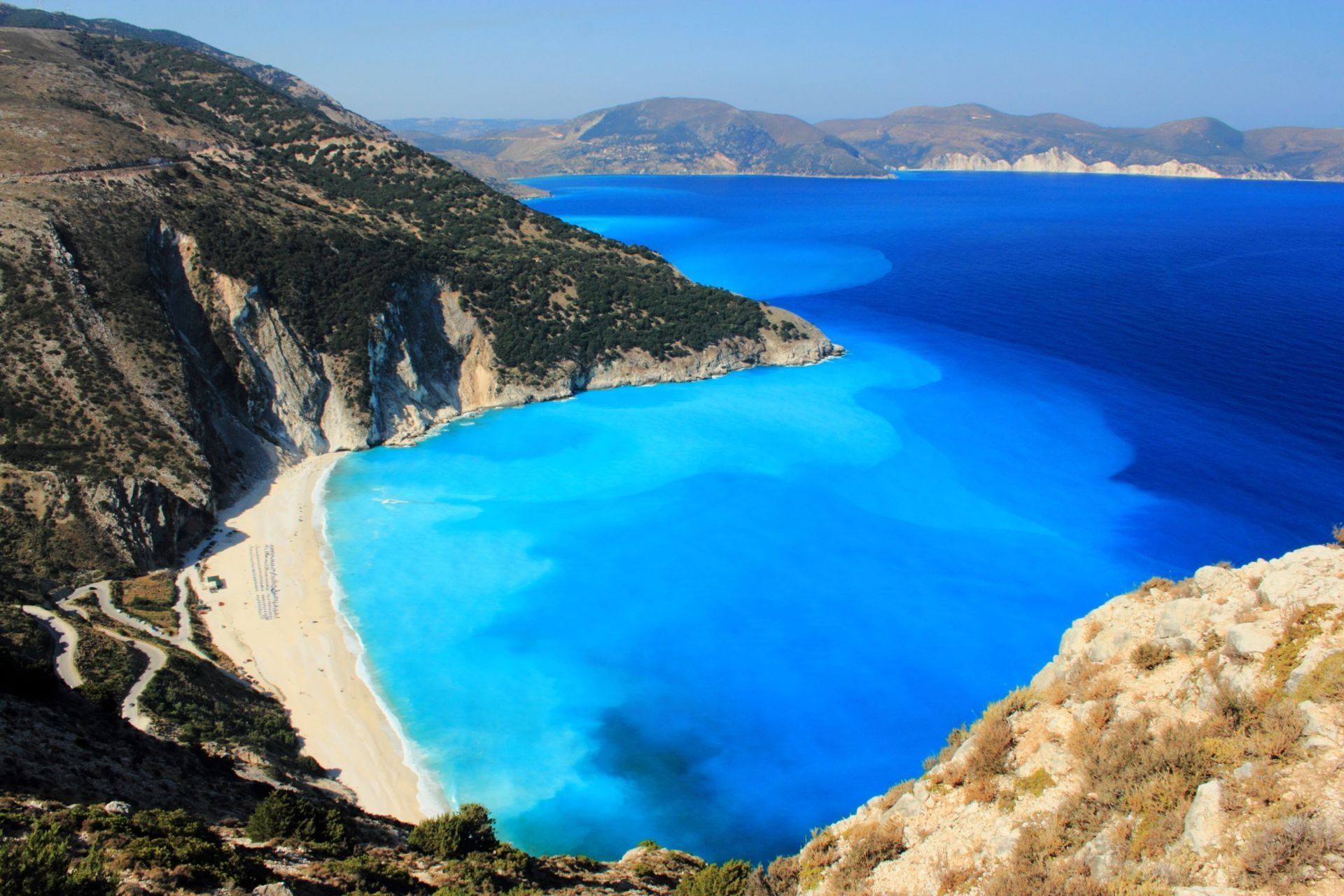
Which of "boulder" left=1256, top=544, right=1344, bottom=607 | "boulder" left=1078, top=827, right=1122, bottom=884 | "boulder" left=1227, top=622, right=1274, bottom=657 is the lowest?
"boulder" left=1078, top=827, right=1122, bottom=884

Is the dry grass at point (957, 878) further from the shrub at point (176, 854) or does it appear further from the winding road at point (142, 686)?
the winding road at point (142, 686)

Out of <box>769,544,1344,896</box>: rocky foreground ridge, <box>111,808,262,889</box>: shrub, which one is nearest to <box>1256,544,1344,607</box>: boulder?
<box>769,544,1344,896</box>: rocky foreground ridge

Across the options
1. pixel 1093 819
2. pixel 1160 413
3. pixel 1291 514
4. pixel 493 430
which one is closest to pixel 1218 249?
pixel 1160 413

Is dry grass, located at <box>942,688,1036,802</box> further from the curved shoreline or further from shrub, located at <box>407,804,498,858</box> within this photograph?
the curved shoreline

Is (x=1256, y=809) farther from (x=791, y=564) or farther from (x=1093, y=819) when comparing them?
(x=791, y=564)

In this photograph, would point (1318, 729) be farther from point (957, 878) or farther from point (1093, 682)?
point (957, 878)

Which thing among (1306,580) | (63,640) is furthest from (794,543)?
(63,640)
